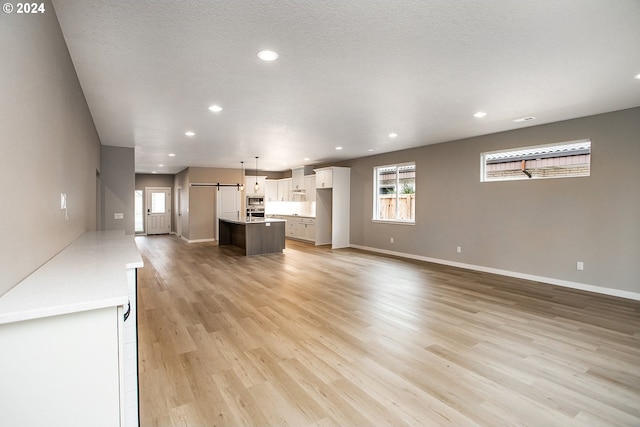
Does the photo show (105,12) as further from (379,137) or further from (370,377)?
(379,137)

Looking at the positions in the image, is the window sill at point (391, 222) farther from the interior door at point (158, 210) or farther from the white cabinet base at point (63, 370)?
the interior door at point (158, 210)

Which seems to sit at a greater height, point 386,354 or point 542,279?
point 542,279

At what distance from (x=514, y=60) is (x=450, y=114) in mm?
1755

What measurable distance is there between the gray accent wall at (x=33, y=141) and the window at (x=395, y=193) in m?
6.80

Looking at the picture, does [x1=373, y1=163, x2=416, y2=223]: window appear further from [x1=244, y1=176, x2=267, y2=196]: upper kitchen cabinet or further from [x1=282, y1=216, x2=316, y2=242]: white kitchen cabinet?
[x1=244, y1=176, x2=267, y2=196]: upper kitchen cabinet

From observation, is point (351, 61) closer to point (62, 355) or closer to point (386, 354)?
point (386, 354)

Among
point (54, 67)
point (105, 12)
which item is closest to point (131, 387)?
point (54, 67)

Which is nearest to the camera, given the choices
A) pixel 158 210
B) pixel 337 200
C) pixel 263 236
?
pixel 263 236

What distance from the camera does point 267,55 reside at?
9.21 ft

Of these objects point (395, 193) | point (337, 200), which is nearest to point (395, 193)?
point (395, 193)

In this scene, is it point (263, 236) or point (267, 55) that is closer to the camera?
point (267, 55)

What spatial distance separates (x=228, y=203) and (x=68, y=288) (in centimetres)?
1037

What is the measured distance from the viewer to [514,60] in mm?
2949

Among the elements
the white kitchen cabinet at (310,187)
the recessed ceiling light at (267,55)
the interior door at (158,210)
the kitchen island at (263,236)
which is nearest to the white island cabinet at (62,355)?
the recessed ceiling light at (267,55)
